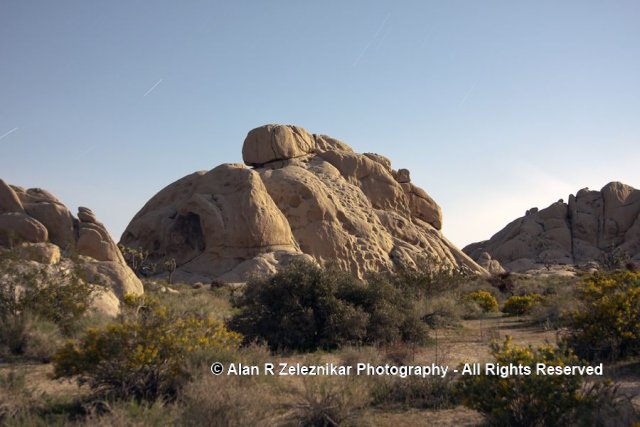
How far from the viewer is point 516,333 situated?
15.4m

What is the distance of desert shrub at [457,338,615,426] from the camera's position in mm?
6055

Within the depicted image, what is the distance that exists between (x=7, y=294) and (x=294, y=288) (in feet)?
20.0

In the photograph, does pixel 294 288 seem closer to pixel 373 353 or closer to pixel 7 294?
pixel 373 353

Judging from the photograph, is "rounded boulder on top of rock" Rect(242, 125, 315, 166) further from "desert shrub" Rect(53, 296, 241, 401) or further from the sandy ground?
"desert shrub" Rect(53, 296, 241, 401)

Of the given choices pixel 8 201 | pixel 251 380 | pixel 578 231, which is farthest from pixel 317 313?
pixel 578 231

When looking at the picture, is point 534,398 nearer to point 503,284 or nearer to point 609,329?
point 609,329

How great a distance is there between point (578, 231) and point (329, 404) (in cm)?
6867

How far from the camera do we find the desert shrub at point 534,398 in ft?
19.9

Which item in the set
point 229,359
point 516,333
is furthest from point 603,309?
point 229,359

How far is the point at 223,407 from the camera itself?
218 inches

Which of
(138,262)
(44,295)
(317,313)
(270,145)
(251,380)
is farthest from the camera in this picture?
(270,145)

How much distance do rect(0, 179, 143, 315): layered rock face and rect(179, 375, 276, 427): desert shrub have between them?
10.7 metres

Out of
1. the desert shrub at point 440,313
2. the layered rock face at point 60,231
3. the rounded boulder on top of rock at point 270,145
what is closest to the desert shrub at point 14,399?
the layered rock face at point 60,231

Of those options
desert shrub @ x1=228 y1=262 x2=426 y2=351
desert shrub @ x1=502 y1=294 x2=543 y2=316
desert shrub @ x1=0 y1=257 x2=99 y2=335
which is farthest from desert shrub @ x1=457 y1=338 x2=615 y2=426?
desert shrub @ x1=502 y1=294 x2=543 y2=316
